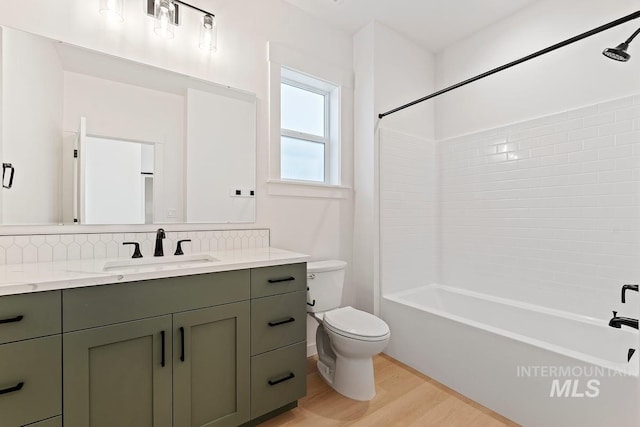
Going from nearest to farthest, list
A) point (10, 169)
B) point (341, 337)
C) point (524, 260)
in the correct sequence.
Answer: point (10, 169) → point (341, 337) → point (524, 260)

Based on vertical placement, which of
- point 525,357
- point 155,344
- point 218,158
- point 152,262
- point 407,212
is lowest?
point 525,357

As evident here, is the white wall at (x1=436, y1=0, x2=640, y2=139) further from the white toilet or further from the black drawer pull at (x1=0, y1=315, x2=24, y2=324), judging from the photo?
the black drawer pull at (x1=0, y1=315, x2=24, y2=324)

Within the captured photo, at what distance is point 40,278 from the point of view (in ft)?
3.44

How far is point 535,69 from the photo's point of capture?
226 cm

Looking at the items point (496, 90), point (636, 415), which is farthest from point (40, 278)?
point (496, 90)

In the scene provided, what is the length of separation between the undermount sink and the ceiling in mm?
1916

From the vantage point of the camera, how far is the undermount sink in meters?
1.44

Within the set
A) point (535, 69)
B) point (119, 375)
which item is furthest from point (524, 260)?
point (119, 375)

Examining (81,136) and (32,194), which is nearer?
(32,194)

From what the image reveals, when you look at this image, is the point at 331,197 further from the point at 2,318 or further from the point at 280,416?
the point at 2,318

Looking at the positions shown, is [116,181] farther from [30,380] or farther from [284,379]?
[284,379]

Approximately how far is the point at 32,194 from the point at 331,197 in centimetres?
177
